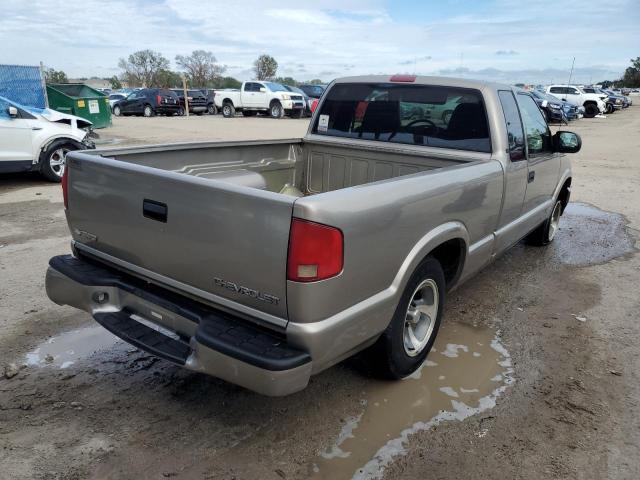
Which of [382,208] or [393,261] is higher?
[382,208]

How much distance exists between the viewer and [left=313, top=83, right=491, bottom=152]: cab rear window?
391 cm

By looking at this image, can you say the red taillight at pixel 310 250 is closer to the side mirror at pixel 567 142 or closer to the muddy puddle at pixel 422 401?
the muddy puddle at pixel 422 401

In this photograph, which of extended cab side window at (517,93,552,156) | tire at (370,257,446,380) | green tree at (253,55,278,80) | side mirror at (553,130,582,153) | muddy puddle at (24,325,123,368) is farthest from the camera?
green tree at (253,55,278,80)

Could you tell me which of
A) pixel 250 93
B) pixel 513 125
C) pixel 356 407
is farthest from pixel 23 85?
pixel 250 93

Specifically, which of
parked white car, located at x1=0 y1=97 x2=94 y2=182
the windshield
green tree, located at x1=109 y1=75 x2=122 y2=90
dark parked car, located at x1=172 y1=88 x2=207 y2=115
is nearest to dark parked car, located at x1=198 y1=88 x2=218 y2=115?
dark parked car, located at x1=172 y1=88 x2=207 y2=115

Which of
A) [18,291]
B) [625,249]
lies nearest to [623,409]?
[625,249]

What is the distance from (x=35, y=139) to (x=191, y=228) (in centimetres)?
735

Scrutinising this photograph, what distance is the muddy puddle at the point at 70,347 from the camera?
10.9 ft

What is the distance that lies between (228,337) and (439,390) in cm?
151

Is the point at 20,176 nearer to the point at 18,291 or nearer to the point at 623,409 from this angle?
the point at 18,291

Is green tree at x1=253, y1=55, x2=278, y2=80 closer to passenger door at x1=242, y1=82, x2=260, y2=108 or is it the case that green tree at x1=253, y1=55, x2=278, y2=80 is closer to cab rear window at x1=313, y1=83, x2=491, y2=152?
passenger door at x1=242, y1=82, x2=260, y2=108

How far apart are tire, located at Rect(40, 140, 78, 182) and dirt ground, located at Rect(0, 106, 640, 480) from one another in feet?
15.3

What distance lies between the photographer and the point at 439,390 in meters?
3.16

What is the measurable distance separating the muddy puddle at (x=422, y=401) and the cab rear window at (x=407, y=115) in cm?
150
